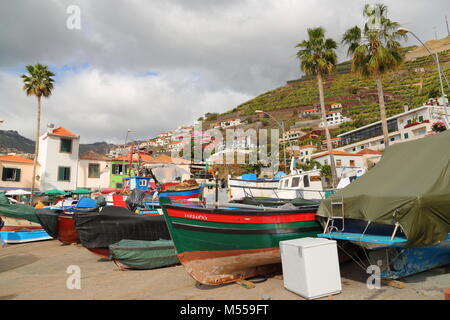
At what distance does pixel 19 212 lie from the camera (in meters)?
15.7

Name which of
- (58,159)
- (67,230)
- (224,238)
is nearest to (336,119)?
(58,159)

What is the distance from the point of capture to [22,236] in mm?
15984

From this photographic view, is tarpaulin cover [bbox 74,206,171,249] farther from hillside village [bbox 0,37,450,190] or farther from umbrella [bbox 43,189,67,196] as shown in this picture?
umbrella [bbox 43,189,67,196]

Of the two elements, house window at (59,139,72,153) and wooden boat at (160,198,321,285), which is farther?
house window at (59,139,72,153)

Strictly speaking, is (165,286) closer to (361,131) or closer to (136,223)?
(136,223)

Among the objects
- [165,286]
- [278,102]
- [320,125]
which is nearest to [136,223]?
[165,286]

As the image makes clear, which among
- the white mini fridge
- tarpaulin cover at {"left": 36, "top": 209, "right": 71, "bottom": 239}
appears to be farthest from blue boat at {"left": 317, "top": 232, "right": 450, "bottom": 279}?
tarpaulin cover at {"left": 36, "top": 209, "right": 71, "bottom": 239}

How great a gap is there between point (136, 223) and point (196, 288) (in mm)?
4742

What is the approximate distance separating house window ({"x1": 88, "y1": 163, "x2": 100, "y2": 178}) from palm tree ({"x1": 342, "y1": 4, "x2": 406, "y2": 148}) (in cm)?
3534

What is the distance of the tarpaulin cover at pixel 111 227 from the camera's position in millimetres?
10391

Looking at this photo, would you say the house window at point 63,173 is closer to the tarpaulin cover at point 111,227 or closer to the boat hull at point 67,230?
the boat hull at point 67,230

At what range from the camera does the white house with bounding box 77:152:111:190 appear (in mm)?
38812

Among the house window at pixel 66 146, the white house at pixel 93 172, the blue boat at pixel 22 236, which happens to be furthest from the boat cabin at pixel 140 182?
the house window at pixel 66 146

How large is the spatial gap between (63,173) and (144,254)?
33.4 meters
